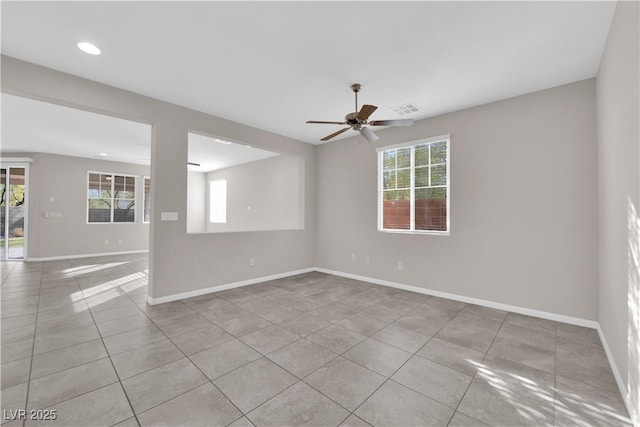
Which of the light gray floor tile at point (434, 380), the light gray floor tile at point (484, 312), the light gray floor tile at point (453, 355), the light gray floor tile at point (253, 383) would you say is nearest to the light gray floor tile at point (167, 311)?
the light gray floor tile at point (253, 383)

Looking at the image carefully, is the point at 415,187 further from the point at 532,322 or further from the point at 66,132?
the point at 66,132

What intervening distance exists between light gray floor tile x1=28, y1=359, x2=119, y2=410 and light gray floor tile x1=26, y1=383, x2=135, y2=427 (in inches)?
3.5

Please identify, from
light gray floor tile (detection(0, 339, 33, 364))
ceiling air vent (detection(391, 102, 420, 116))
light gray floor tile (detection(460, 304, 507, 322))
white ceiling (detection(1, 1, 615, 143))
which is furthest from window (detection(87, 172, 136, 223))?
light gray floor tile (detection(460, 304, 507, 322))

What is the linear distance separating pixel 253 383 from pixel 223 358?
50cm

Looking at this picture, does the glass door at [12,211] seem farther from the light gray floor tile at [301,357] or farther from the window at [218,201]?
the light gray floor tile at [301,357]

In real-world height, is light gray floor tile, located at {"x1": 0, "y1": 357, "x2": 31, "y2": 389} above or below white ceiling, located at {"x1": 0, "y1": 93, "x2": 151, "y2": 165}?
below

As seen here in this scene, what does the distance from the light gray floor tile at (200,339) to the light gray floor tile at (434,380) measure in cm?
173

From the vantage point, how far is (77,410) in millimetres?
1689

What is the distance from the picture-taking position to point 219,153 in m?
7.28

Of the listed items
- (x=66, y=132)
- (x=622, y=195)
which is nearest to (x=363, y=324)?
(x=622, y=195)

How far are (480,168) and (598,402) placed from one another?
2861 millimetres

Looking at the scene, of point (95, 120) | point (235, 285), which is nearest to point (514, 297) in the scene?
point (235, 285)

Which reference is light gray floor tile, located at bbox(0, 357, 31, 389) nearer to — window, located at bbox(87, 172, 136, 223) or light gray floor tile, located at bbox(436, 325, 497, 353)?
light gray floor tile, located at bbox(436, 325, 497, 353)

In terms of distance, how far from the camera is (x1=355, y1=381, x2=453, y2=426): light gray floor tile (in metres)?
1.64
